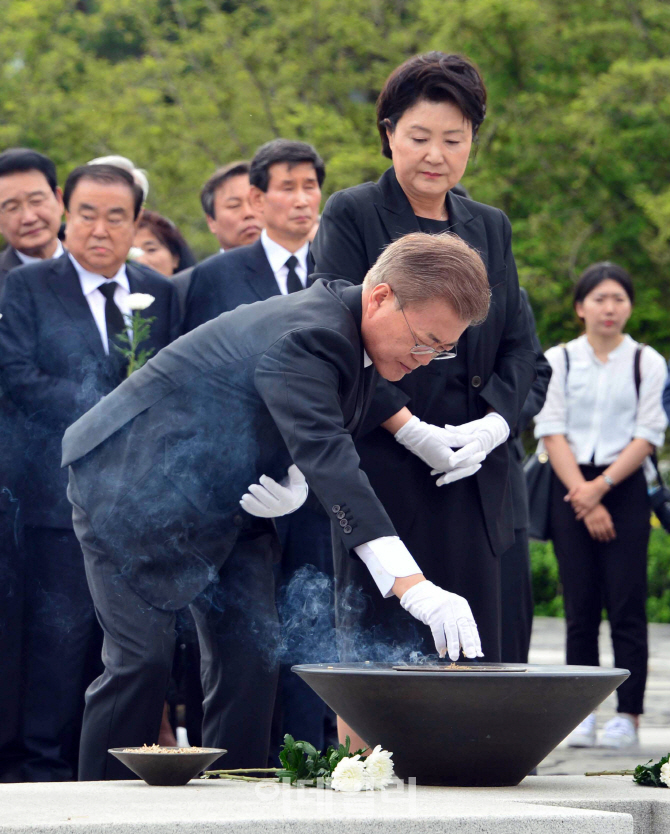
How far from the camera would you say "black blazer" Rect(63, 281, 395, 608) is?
3482mm

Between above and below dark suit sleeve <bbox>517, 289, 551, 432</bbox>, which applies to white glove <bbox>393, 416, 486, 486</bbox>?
below

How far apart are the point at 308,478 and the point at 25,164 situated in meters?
3.23

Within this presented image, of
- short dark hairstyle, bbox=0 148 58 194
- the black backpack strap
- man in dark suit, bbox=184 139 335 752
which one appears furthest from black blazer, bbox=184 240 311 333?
the black backpack strap

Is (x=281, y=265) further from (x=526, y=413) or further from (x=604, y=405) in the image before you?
(x=604, y=405)

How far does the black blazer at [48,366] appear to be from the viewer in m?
4.83

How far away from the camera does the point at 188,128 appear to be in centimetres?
1503

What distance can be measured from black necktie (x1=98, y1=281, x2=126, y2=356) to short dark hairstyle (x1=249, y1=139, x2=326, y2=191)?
892 mm

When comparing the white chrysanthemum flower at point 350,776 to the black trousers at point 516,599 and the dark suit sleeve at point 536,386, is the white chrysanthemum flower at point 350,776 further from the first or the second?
the black trousers at point 516,599

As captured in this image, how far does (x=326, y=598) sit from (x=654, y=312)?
8.18 meters

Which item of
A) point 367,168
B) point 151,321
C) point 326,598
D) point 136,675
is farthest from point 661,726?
point 367,168

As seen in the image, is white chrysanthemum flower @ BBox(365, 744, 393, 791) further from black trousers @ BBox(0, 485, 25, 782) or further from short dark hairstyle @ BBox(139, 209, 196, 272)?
short dark hairstyle @ BBox(139, 209, 196, 272)

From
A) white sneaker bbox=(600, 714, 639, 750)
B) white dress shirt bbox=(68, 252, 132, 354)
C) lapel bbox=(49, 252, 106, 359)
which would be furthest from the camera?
white sneaker bbox=(600, 714, 639, 750)

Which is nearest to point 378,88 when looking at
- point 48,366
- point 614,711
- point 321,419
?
point 614,711

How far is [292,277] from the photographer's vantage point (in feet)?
18.3
